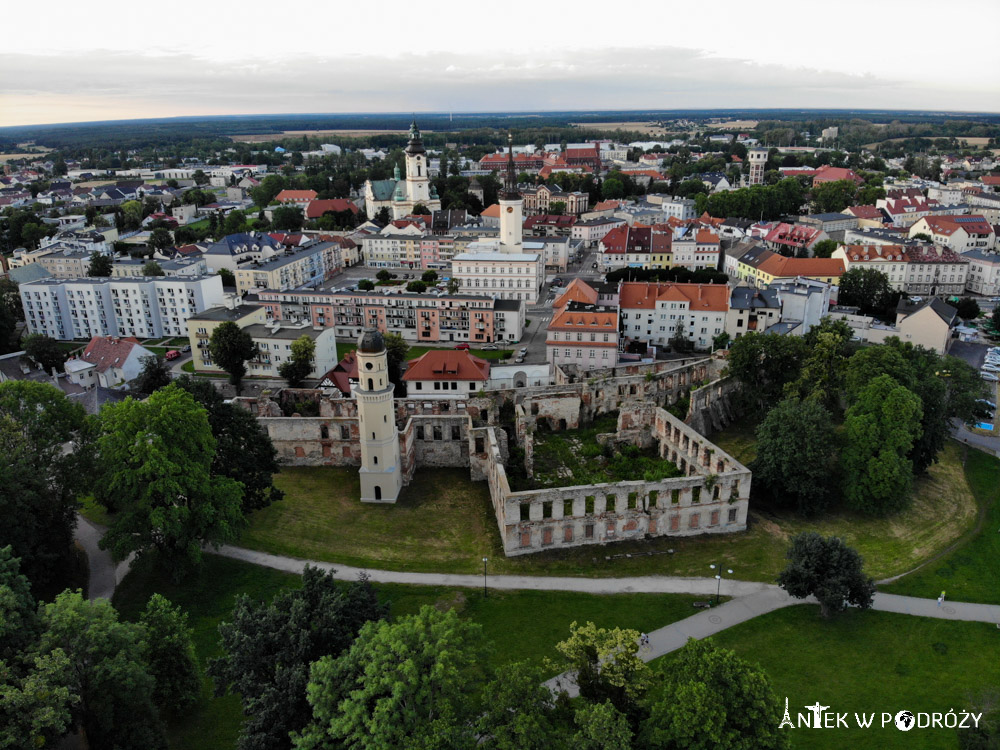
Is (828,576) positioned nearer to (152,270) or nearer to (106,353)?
(106,353)

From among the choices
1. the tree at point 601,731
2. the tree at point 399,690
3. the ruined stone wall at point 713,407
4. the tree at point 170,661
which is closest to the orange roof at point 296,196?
the ruined stone wall at point 713,407

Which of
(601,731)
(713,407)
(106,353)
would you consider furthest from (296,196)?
(601,731)

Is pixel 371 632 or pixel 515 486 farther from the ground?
pixel 371 632

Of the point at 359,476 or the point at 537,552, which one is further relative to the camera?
the point at 359,476

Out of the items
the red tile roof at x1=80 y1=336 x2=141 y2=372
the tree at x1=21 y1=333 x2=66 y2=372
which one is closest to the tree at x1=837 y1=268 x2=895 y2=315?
the red tile roof at x1=80 y1=336 x2=141 y2=372

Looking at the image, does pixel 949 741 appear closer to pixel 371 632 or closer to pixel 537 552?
pixel 537 552

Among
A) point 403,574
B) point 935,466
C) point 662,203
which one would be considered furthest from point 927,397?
point 662,203

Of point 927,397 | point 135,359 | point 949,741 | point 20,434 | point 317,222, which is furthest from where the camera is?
point 317,222
